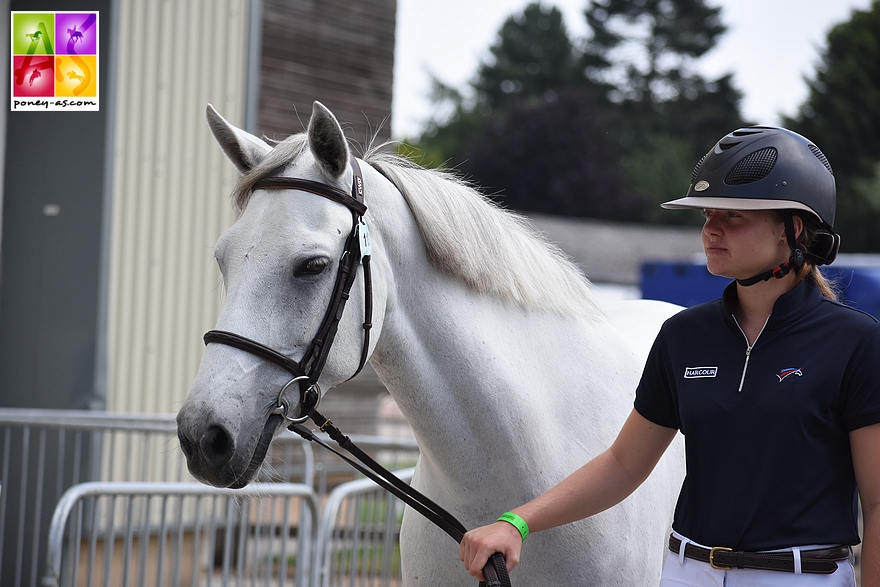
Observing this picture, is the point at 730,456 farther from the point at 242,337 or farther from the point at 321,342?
the point at 242,337

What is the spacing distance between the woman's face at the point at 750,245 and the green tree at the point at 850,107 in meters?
34.9

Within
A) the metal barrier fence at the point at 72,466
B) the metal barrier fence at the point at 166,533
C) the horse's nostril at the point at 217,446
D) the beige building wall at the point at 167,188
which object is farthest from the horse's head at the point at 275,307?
the beige building wall at the point at 167,188

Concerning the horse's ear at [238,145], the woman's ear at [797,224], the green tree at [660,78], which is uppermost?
the green tree at [660,78]

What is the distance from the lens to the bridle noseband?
75.3 inches

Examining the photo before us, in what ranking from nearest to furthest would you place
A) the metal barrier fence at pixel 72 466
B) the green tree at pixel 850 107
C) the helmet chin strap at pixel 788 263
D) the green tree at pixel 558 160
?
the helmet chin strap at pixel 788 263 < the metal barrier fence at pixel 72 466 < the green tree at pixel 850 107 < the green tree at pixel 558 160

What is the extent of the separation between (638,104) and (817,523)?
51926mm

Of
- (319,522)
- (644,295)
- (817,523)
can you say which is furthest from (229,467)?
(644,295)

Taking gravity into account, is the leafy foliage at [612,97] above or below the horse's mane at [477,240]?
above

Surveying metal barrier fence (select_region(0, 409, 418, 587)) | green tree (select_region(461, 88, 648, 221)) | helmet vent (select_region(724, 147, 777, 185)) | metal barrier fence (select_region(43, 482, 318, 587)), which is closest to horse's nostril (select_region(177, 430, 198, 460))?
metal barrier fence (select_region(43, 482, 318, 587))

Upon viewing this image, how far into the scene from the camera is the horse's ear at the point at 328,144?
2.04m

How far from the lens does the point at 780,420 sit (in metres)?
1.64

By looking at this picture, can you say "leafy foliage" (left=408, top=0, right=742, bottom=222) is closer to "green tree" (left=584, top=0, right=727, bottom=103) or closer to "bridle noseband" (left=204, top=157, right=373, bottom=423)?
"green tree" (left=584, top=0, right=727, bottom=103)

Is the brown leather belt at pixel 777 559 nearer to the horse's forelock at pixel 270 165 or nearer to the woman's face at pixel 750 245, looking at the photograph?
the woman's face at pixel 750 245

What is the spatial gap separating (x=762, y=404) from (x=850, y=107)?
1507 inches
